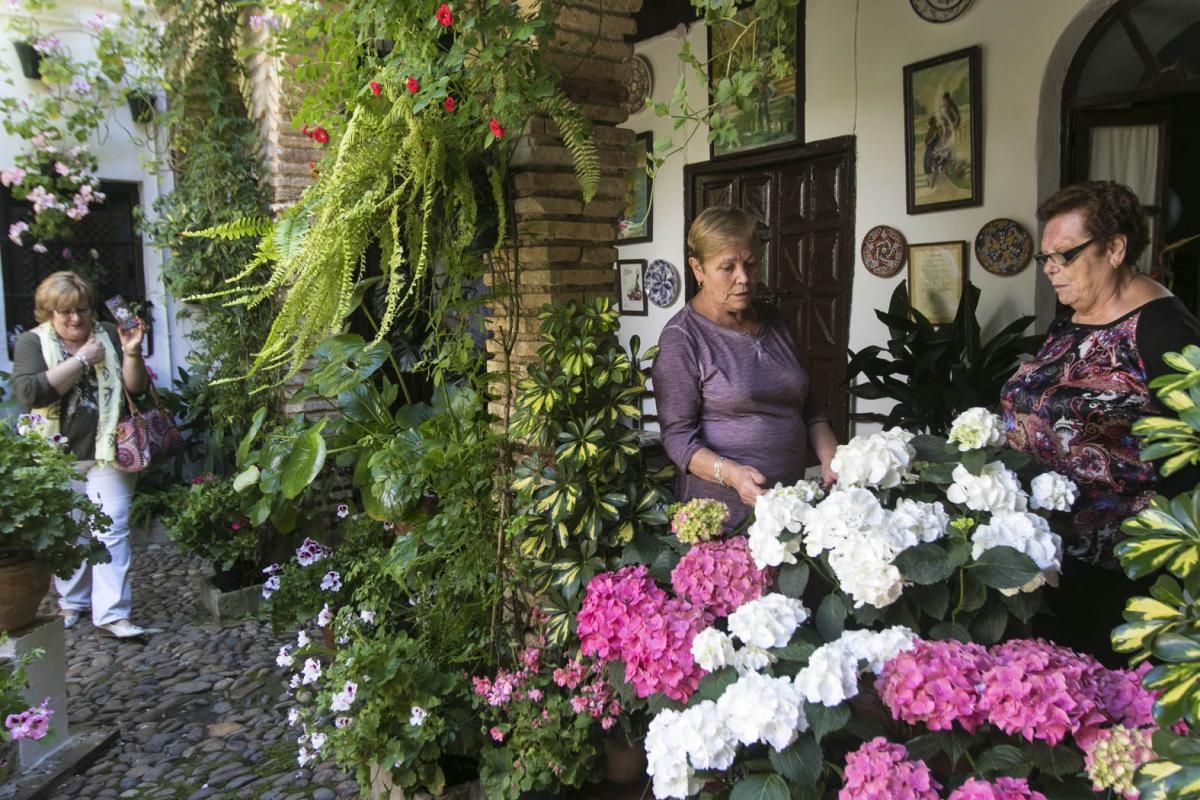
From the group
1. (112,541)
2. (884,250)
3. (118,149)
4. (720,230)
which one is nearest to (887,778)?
(720,230)

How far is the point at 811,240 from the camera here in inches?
224

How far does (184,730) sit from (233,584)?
1364 mm

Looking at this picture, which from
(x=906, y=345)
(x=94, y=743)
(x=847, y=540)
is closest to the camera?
(x=847, y=540)

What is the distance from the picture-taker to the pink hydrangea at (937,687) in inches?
48.9

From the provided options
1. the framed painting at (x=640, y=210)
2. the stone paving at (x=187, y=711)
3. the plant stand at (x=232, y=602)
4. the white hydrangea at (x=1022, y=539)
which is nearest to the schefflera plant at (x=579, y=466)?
the white hydrangea at (x=1022, y=539)

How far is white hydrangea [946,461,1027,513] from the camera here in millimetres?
1455

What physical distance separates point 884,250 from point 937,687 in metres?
4.33

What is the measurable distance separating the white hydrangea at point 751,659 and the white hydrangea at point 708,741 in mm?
96

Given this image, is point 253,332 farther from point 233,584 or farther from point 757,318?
point 757,318

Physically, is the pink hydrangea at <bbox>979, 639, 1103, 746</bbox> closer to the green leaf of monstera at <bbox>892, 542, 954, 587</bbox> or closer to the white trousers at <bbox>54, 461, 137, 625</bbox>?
the green leaf of monstera at <bbox>892, 542, 954, 587</bbox>

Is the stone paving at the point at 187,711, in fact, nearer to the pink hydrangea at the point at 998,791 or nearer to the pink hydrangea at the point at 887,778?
the pink hydrangea at the point at 887,778

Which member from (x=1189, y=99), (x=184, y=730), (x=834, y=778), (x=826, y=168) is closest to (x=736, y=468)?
(x=834, y=778)

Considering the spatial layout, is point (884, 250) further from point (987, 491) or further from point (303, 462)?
point (987, 491)

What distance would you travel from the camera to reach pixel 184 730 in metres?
3.37
